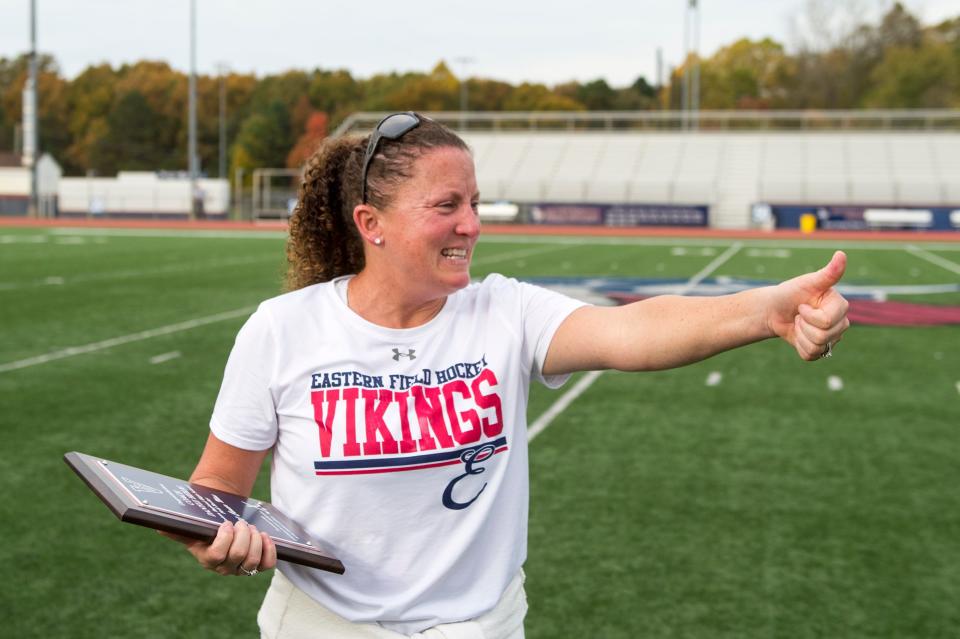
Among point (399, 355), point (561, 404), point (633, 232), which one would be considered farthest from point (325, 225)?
point (633, 232)

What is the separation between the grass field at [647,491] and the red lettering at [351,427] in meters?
2.57

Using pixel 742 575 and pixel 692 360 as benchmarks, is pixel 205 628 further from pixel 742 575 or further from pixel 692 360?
pixel 692 360

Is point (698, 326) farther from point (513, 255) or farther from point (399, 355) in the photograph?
point (513, 255)

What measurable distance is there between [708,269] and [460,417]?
21.2 m

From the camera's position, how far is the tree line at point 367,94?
84.6 metres

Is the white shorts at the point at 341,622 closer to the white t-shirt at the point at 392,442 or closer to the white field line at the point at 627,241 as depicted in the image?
the white t-shirt at the point at 392,442

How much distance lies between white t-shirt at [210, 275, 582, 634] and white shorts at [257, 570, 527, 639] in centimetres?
3

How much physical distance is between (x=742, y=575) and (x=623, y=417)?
3.52m

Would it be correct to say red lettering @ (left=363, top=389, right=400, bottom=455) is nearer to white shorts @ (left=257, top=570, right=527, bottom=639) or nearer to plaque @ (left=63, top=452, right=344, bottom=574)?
plaque @ (left=63, top=452, right=344, bottom=574)

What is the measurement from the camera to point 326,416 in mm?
2332

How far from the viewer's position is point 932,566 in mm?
5359

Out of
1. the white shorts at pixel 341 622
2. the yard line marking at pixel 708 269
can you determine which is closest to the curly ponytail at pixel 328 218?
the white shorts at pixel 341 622

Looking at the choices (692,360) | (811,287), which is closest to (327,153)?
(692,360)

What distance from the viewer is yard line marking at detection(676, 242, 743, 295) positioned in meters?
18.2
